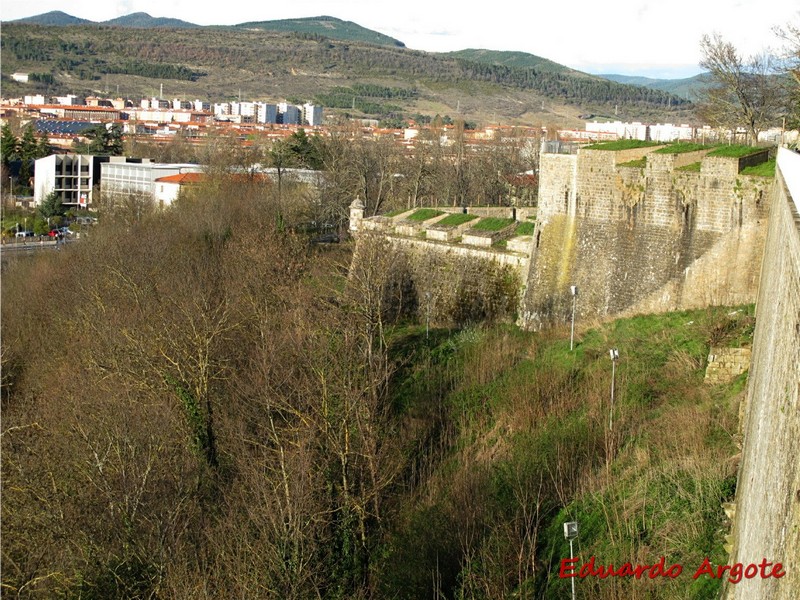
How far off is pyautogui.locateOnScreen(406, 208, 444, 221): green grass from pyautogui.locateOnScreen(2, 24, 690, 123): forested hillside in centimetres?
10184

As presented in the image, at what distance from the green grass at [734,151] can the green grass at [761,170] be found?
26 centimetres

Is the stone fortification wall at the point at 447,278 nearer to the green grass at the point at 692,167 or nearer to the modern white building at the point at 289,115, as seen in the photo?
the green grass at the point at 692,167

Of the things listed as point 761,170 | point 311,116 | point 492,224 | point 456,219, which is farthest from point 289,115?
point 761,170

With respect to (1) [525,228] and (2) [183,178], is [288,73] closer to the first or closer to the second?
(2) [183,178]

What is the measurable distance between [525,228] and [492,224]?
1177mm

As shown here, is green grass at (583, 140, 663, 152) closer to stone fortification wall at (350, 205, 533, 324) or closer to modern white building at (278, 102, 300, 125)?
stone fortification wall at (350, 205, 533, 324)

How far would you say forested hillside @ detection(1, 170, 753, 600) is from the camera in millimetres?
11508

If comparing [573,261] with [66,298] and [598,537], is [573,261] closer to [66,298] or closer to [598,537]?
[598,537]

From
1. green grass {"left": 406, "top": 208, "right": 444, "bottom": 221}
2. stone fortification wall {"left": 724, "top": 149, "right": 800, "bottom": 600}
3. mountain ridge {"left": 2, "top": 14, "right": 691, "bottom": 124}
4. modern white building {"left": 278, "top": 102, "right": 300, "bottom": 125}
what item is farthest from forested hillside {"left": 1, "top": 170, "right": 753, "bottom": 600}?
mountain ridge {"left": 2, "top": 14, "right": 691, "bottom": 124}

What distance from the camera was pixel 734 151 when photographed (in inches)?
683

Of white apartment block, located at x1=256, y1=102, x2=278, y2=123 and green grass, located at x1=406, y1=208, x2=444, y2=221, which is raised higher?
white apartment block, located at x1=256, y1=102, x2=278, y2=123

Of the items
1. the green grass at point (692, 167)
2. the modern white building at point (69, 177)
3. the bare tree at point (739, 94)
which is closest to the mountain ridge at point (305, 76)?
the modern white building at point (69, 177)

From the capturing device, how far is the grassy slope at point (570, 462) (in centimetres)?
1102

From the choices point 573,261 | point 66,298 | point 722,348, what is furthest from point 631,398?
point 66,298
